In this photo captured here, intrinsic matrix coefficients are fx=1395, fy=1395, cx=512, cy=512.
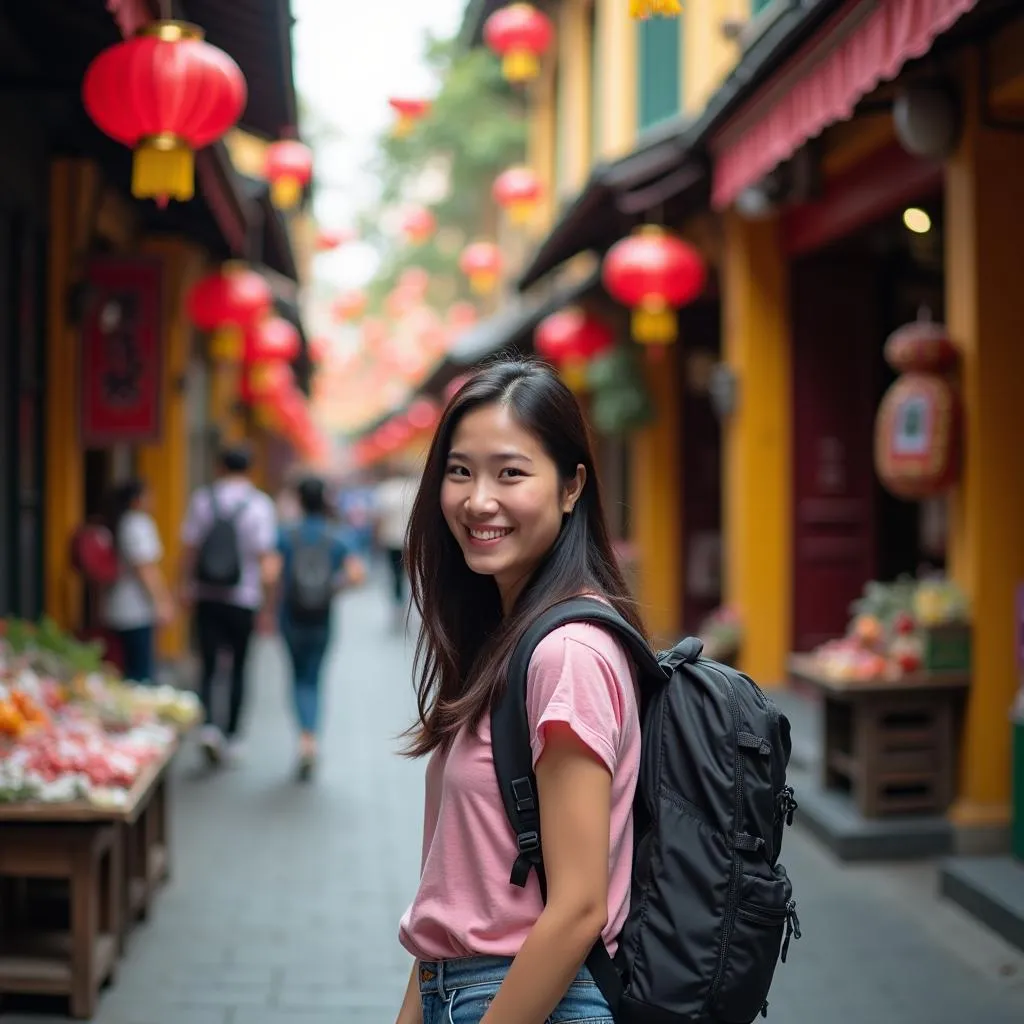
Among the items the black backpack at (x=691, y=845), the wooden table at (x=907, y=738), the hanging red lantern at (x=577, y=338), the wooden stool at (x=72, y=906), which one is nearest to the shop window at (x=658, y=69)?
the hanging red lantern at (x=577, y=338)

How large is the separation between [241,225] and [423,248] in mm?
23873

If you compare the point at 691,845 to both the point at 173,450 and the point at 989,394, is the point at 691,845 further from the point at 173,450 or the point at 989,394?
the point at 173,450

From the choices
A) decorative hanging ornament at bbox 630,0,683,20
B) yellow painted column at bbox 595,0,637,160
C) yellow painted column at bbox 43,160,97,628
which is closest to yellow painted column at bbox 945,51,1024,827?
decorative hanging ornament at bbox 630,0,683,20

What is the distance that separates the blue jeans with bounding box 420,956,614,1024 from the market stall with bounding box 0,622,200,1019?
263 cm

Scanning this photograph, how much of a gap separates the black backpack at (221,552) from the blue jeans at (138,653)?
0.59 meters

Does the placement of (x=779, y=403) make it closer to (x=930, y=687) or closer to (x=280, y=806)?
(x=930, y=687)

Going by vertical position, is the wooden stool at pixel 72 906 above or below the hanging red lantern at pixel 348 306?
below

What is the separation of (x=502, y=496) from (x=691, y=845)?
604 millimetres

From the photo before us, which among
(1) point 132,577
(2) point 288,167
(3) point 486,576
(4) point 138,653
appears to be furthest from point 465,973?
(2) point 288,167

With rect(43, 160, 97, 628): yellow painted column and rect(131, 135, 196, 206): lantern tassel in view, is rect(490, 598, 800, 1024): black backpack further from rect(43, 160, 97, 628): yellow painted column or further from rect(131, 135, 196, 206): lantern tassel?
rect(43, 160, 97, 628): yellow painted column

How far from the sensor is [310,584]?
28.3 feet

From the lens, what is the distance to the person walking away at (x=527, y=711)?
193 centimetres

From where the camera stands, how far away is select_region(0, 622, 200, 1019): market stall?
4641mm

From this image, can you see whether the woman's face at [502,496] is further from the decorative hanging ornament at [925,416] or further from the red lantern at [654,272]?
the red lantern at [654,272]
